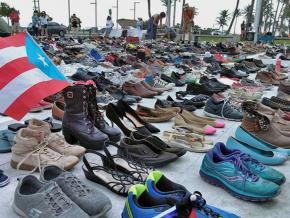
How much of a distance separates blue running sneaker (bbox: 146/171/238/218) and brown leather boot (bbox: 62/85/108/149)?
877 millimetres

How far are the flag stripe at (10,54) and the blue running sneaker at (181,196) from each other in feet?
3.95

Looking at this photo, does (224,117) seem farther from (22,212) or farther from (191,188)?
(22,212)

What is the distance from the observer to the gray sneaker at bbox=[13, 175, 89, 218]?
1333mm

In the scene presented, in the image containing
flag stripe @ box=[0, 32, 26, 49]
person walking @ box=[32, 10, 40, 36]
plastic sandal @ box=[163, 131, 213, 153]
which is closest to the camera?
flag stripe @ box=[0, 32, 26, 49]

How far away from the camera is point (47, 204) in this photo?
4.44 ft

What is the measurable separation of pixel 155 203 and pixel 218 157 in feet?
1.99

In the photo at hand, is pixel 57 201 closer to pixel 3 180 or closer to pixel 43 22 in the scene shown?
pixel 3 180

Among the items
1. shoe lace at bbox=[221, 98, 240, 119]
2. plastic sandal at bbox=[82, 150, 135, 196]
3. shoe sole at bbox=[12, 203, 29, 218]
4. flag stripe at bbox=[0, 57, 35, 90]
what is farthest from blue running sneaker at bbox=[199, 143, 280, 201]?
shoe lace at bbox=[221, 98, 240, 119]

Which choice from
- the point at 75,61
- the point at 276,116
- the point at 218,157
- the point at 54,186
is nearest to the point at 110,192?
the point at 54,186

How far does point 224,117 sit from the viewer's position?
3.30m

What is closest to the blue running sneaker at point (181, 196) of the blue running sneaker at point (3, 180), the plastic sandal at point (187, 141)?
the blue running sneaker at point (3, 180)

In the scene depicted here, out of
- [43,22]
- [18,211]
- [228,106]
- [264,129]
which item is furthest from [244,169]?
[43,22]

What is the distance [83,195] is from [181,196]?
15.8 inches

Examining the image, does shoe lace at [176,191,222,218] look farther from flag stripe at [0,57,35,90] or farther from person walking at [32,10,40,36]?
person walking at [32,10,40,36]
